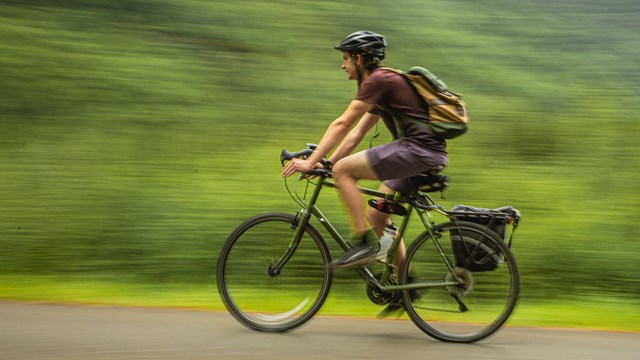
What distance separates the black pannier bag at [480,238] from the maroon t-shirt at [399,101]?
482 mm

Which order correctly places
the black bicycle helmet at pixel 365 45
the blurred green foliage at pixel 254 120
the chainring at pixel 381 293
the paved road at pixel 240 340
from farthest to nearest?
the blurred green foliage at pixel 254 120, the chainring at pixel 381 293, the black bicycle helmet at pixel 365 45, the paved road at pixel 240 340

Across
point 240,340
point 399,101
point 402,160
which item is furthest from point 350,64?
point 240,340

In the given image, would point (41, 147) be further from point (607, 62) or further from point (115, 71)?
point (607, 62)

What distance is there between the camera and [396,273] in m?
5.67

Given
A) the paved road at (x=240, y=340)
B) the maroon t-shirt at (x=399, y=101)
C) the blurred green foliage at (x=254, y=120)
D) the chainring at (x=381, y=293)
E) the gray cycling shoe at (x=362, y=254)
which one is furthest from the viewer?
the blurred green foliage at (x=254, y=120)

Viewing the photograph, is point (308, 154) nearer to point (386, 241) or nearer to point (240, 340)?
point (386, 241)

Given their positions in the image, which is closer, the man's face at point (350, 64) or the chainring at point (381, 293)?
the man's face at point (350, 64)

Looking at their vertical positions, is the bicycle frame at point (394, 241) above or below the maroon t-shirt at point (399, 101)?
below

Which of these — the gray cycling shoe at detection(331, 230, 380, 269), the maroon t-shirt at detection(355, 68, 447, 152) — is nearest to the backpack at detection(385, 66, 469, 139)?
the maroon t-shirt at detection(355, 68, 447, 152)

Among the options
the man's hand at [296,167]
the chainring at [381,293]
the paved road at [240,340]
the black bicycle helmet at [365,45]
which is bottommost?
the paved road at [240,340]

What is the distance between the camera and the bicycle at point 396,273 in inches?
216

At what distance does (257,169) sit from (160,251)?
148 cm

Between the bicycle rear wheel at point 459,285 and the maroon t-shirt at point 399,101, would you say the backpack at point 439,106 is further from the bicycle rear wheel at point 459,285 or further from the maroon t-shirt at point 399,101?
the bicycle rear wheel at point 459,285

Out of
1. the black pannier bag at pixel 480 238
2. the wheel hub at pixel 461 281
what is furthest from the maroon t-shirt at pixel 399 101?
the wheel hub at pixel 461 281
